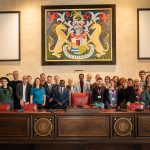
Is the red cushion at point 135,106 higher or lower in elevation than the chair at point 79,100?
lower

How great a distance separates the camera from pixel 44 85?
8930mm

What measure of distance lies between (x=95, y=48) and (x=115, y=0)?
1776 mm

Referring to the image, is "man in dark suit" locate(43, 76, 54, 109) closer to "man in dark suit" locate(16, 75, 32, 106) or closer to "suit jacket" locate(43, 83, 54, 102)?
"suit jacket" locate(43, 83, 54, 102)

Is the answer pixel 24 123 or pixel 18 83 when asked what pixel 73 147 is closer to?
pixel 24 123

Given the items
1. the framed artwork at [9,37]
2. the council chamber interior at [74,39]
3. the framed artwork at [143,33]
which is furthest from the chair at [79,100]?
the framed artwork at [9,37]

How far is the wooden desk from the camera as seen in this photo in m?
6.48

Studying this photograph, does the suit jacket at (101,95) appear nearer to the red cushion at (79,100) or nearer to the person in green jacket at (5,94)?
the red cushion at (79,100)

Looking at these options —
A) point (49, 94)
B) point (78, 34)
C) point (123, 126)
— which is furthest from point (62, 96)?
point (78, 34)

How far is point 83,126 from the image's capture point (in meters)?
6.52

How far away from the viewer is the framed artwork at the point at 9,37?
11.0 meters

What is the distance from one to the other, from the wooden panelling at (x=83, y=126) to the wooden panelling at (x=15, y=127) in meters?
0.66

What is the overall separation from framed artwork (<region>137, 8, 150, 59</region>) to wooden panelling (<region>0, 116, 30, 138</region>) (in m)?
5.61

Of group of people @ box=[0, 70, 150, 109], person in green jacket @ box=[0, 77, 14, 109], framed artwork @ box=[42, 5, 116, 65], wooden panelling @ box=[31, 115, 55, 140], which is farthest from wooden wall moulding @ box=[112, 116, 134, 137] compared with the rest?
framed artwork @ box=[42, 5, 116, 65]

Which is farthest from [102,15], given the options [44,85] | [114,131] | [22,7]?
[114,131]
